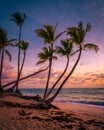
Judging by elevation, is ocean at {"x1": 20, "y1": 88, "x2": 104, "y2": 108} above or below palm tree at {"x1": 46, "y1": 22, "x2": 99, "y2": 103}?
below

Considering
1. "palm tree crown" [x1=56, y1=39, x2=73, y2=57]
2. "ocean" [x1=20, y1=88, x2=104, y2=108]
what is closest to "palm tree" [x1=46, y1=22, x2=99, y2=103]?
"palm tree crown" [x1=56, y1=39, x2=73, y2=57]

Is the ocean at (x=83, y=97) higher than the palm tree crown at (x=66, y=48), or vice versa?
the palm tree crown at (x=66, y=48)

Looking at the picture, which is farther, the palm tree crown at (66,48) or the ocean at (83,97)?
the ocean at (83,97)

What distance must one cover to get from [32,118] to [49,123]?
128 centimetres

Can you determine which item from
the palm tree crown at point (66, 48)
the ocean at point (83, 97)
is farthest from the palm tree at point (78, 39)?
the ocean at point (83, 97)

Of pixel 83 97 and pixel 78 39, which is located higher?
pixel 78 39

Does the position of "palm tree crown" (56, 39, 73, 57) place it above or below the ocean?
above

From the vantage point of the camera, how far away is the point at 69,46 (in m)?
21.7

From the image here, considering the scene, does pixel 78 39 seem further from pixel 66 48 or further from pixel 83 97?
pixel 83 97

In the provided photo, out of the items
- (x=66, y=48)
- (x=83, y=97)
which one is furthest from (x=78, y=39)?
(x=83, y=97)

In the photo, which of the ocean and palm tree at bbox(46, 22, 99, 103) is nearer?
palm tree at bbox(46, 22, 99, 103)

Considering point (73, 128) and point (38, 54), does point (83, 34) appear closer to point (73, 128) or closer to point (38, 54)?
point (38, 54)

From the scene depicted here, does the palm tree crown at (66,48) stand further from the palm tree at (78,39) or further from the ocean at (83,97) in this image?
the ocean at (83,97)

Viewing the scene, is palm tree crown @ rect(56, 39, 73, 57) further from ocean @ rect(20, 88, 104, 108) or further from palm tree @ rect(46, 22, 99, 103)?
ocean @ rect(20, 88, 104, 108)
